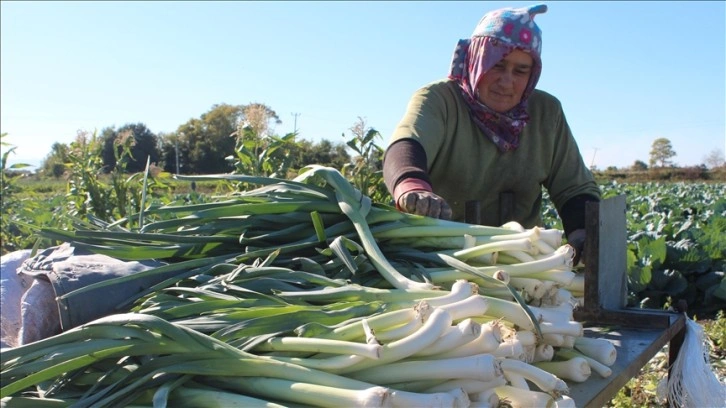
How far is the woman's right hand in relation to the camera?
6.04 ft

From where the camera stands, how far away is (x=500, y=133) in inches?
104

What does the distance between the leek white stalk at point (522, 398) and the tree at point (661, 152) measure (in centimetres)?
5810

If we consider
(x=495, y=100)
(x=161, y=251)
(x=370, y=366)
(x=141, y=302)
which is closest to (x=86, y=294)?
(x=141, y=302)

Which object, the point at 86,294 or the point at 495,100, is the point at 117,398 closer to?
the point at 86,294

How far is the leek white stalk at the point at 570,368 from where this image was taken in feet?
4.80

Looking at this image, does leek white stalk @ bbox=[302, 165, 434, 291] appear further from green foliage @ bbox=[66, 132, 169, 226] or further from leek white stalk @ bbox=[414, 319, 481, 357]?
green foliage @ bbox=[66, 132, 169, 226]

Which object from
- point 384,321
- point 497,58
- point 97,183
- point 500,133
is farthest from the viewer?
point 97,183

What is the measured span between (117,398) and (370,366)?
43cm

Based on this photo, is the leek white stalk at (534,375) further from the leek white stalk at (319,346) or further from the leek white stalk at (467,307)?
the leek white stalk at (319,346)

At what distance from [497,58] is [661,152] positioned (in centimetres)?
6480

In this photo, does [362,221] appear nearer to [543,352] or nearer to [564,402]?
[543,352]

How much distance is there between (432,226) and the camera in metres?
1.68

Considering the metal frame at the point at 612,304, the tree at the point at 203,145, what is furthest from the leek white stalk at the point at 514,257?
the tree at the point at 203,145

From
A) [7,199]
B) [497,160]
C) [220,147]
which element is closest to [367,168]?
[497,160]
